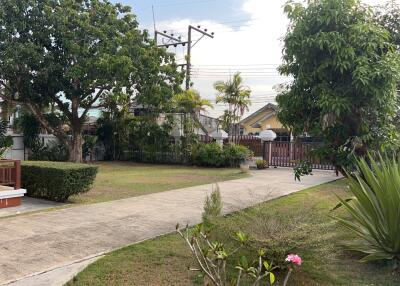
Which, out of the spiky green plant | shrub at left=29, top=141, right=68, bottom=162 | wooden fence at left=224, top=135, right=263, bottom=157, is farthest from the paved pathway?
wooden fence at left=224, top=135, right=263, bottom=157

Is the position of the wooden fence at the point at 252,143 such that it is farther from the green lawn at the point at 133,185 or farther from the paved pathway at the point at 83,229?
the paved pathway at the point at 83,229

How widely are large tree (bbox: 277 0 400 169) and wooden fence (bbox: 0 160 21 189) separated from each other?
5990 mm

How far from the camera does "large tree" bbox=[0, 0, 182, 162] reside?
18.2 meters

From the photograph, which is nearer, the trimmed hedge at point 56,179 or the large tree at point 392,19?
the large tree at point 392,19

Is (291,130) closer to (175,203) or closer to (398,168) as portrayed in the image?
(398,168)

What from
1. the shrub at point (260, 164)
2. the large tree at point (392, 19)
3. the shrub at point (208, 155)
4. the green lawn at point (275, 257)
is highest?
the large tree at point (392, 19)

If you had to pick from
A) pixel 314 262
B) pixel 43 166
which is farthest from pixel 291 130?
pixel 43 166

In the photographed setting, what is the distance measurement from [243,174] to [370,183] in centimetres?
1245

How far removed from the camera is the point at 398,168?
4.82 m

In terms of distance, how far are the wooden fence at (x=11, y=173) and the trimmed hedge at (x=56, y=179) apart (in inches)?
21.6

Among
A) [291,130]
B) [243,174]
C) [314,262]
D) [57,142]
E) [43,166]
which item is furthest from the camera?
[57,142]

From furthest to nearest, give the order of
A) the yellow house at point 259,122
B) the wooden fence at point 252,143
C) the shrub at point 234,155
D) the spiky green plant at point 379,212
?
the yellow house at point 259,122 < the wooden fence at point 252,143 < the shrub at point 234,155 < the spiky green plant at point 379,212

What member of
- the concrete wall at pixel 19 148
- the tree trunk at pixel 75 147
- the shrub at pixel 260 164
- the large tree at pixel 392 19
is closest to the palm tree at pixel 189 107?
the shrub at pixel 260 164

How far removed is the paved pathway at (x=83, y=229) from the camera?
5191 mm
